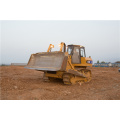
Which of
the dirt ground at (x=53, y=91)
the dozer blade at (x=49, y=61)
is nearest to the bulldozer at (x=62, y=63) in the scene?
the dozer blade at (x=49, y=61)

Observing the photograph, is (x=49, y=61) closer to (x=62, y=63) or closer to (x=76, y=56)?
(x=62, y=63)

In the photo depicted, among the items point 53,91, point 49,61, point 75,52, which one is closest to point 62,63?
point 49,61

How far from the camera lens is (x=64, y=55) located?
6426 mm

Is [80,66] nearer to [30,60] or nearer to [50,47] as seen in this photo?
[50,47]

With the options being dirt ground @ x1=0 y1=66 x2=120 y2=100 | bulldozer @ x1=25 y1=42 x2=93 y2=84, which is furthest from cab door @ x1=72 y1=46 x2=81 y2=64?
dirt ground @ x1=0 y1=66 x2=120 y2=100

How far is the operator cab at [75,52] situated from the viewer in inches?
318

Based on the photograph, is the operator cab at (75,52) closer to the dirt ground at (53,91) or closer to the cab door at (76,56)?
the cab door at (76,56)

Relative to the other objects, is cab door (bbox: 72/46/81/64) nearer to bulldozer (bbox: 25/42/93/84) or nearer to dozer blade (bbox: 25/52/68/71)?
bulldozer (bbox: 25/42/93/84)

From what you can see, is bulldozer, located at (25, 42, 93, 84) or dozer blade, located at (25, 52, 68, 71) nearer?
dozer blade, located at (25, 52, 68, 71)

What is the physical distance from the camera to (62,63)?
624cm

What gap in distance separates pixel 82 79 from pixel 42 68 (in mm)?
3219

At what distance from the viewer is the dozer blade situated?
6328mm

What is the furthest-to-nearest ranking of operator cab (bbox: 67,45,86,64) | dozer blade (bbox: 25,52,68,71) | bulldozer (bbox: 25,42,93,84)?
operator cab (bbox: 67,45,86,64) < bulldozer (bbox: 25,42,93,84) < dozer blade (bbox: 25,52,68,71)

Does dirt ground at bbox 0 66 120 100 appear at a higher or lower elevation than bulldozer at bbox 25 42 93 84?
lower
